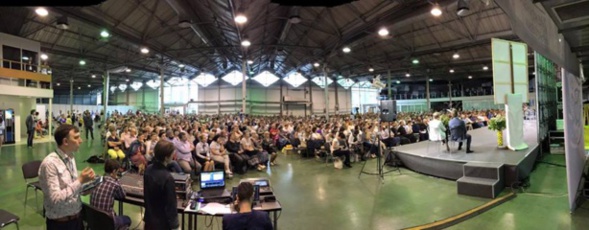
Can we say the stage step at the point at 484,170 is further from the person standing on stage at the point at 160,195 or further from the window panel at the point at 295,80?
the window panel at the point at 295,80

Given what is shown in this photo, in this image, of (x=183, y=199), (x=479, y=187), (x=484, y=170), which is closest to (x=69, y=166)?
(x=183, y=199)

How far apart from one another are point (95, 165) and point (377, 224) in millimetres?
8115

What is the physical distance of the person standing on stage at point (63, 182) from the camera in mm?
1926

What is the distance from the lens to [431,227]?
3.85m

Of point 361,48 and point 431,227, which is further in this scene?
point 361,48

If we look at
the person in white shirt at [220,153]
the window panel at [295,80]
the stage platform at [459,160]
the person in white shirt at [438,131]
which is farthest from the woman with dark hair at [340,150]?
the window panel at [295,80]

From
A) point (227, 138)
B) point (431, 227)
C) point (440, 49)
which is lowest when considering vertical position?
point (431, 227)

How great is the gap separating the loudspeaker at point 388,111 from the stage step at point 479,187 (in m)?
1.88

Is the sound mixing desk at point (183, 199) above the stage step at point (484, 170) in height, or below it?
above

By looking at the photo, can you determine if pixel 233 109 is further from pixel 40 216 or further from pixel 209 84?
pixel 40 216

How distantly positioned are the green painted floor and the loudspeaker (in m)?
1.43

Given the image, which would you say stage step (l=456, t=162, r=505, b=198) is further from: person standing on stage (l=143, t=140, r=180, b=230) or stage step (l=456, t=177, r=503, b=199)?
person standing on stage (l=143, t=140, r=180, b=230)

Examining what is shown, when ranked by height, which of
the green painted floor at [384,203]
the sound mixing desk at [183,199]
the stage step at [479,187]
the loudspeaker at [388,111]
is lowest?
the green painted floor at [384,203]

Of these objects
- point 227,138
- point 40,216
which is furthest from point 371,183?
point 40,216
